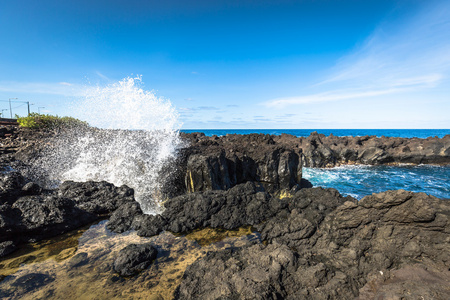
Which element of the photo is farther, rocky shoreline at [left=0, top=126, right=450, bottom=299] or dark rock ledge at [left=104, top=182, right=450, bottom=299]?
rocky shoreline at [left=0, top=126, right=450, bottom=299]

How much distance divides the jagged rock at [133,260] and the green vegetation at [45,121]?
1811cm

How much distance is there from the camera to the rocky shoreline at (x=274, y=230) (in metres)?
3.50

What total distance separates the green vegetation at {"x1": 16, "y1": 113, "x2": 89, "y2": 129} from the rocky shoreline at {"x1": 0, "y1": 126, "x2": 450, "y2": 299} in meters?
8.16

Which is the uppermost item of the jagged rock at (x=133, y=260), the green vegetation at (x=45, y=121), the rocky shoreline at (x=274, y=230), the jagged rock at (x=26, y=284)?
the green vegetation at (x=45, y=121)

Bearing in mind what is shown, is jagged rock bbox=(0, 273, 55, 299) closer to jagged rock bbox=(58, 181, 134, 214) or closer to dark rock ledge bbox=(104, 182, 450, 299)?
dark rock ledge bbox=(104, 182, 450, 299)

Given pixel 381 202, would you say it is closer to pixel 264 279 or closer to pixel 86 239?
pixel 264 279

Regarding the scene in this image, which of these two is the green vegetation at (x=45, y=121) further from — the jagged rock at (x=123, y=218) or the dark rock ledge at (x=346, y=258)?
the dark rock ledge at (x=346, y=258)

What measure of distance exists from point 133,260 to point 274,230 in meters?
3.73

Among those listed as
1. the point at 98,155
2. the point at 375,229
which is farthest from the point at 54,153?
the point at 375,229

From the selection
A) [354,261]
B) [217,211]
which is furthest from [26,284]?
[354,261]

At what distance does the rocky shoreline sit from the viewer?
350cm

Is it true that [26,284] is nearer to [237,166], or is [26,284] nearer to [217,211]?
[217,211]

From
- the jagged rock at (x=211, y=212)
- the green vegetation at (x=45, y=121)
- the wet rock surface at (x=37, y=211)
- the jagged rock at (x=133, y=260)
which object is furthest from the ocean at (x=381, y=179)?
the green vegetation at (x=45, y=121)

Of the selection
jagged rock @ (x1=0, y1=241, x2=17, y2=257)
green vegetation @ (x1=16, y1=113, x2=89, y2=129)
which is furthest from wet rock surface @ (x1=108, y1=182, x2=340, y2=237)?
green vegetation @ (x1=16, y1=113, x2=89, y2=129)
